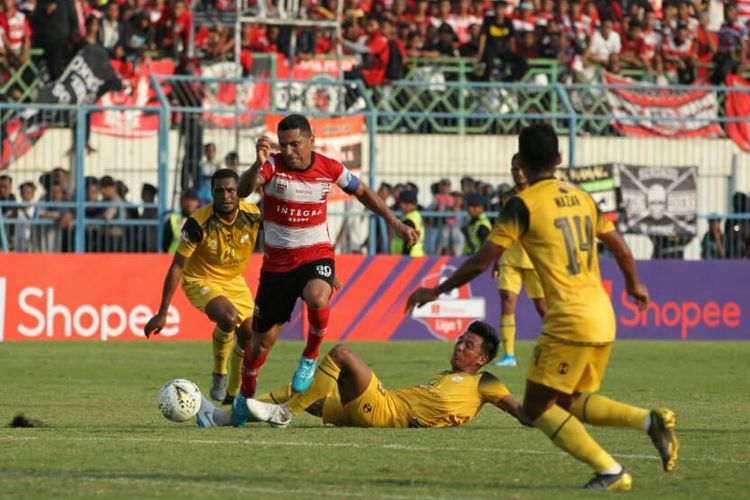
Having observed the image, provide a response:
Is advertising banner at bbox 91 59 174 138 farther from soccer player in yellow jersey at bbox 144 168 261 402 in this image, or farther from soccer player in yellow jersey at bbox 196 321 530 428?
soccer player in yellow jersey at bbox 196 321 530 428

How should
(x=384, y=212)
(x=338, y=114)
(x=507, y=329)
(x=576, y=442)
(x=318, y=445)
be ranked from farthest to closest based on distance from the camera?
(x=338, y=114) → (x=507, y=329) → (x=384, y=212) → (x=318, y=445) → (x=576, y=442)

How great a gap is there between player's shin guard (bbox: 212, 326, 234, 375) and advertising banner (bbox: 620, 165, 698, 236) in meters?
11.8

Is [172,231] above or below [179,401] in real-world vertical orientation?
below

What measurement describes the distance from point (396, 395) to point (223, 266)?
10.2 feet

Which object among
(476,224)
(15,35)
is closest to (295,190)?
(476,224)

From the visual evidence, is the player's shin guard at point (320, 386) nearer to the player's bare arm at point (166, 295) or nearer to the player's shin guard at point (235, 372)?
the player's bare arm at point (166, 295)

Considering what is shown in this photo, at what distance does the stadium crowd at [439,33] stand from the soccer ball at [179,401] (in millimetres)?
15241

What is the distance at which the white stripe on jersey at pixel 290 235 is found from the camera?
11812 mm

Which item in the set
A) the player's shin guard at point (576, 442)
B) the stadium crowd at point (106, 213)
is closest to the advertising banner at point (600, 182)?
the stadium crowd at point (106, 213)

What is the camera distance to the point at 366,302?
23.3 meters

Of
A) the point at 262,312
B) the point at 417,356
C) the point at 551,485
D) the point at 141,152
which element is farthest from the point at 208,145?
the point at 551,485

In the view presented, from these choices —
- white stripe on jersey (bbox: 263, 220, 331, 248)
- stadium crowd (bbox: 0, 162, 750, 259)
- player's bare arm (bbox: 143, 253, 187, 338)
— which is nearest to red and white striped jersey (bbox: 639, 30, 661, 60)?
stadium crowd (bbox: 0, 162, 750, 259)

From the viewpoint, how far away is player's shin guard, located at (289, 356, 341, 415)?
10836mm

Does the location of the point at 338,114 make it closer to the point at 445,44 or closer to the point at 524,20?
the point at 445,44
